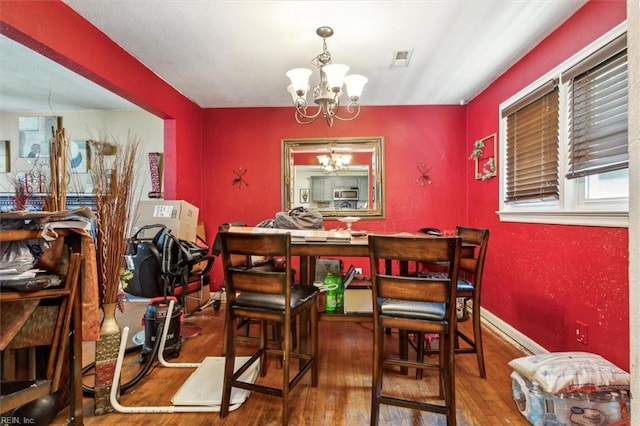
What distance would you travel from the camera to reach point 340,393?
1763 mm

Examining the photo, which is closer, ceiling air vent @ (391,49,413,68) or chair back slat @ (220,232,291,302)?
chair back slat @ (220,232,291,302)

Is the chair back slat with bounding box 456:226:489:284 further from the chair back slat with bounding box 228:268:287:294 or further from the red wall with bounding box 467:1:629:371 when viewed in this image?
the chair back slat with bounding box 228:268:287:294

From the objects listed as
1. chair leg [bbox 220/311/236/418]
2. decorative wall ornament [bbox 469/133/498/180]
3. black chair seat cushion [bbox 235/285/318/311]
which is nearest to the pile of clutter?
black chair seat cushion [bbox 235/285/318/311]

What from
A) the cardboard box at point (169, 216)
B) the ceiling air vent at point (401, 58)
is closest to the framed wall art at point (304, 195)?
the cardboard box at point (169, 216)

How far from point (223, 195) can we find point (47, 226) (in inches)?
104

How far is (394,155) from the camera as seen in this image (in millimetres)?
3729

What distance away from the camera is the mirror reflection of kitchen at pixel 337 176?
3.74 meters

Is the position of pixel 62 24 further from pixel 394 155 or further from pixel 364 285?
pixel 394 155

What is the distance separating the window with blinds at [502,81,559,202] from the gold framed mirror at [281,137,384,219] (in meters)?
1.39

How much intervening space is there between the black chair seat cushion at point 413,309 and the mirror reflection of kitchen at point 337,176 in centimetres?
232

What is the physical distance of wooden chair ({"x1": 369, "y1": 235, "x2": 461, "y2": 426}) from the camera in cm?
131

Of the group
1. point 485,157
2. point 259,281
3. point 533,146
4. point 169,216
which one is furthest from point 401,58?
point 169,216

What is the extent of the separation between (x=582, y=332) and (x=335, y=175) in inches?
105

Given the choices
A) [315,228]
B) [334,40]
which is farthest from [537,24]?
[315,228]
